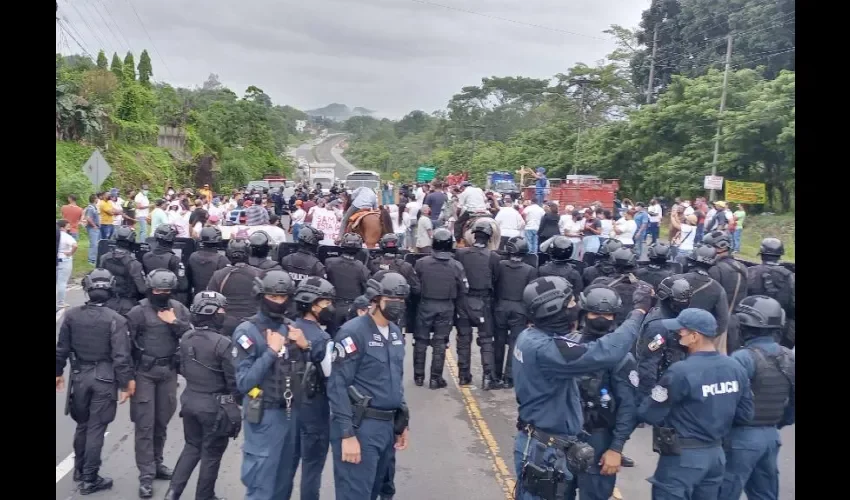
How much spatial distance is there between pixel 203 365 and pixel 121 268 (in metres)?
3.94

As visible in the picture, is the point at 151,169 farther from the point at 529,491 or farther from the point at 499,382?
the point at 529,491

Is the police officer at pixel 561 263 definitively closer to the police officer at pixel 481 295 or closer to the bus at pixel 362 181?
the police officer at pixel 481 295

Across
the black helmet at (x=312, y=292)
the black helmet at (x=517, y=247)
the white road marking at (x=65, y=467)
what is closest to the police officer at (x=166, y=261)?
the white road marking at (x=65, y=467)

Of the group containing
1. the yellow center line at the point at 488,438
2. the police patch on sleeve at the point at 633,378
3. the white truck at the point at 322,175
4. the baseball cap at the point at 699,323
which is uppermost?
the white truck at the point at 322,175

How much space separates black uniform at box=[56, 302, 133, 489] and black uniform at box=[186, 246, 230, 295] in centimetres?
341

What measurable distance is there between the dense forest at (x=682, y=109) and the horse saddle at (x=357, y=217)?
21.9 ft

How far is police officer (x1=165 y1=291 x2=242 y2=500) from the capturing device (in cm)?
629

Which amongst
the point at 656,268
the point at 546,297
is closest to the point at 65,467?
the point at 546,297

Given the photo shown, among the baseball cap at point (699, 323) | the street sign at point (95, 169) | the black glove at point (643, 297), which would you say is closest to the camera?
the baseball cap at point (699, 323)

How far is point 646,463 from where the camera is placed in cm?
784

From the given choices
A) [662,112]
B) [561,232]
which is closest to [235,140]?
[662,112]

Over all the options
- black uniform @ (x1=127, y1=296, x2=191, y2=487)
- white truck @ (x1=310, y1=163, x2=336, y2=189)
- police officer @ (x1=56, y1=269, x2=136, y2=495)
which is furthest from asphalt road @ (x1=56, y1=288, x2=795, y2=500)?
white truck @ (x1=310, y1=163, x2=336, y2=189)

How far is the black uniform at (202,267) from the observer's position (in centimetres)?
1036
